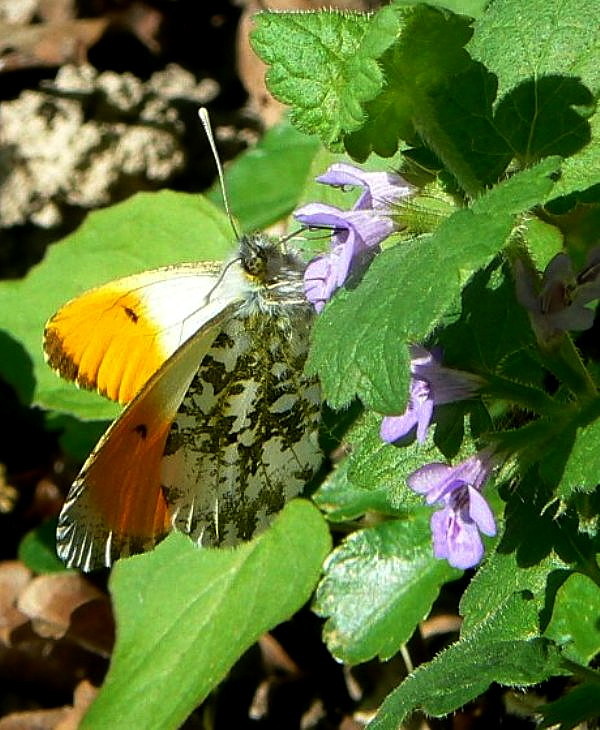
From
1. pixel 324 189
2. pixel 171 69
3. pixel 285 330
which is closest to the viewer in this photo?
pixel 285 330

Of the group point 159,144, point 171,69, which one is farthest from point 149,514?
point 171,69

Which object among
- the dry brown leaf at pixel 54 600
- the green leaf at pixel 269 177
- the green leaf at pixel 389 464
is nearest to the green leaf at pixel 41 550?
the dry brown leaf at pixel 54 600

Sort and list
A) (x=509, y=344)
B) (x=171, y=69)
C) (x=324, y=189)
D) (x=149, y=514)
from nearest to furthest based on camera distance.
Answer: (x=509, y=344) < (x=149, y=514) < (x=324, y=189) < (x=171, y=69)

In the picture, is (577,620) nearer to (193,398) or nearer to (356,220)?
(356,220)

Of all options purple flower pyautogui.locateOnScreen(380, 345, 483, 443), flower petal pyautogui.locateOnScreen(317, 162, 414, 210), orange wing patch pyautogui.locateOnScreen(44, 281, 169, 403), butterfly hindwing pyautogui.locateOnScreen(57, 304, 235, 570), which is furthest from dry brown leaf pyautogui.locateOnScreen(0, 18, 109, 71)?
purple flower pyautogui.locateOnScreen(380, 345, 483, 443)

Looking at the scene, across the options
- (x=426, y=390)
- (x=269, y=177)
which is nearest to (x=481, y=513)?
(x=426, y=390)

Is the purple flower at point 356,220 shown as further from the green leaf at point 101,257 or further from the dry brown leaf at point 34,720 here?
the dry brown leaf at point 34,720

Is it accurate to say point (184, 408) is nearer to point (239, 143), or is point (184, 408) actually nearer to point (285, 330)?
point (285, 330)

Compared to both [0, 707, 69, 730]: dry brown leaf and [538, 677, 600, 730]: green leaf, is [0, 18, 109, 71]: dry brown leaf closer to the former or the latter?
[0, 707, 69, 730]: dry brown leaf
